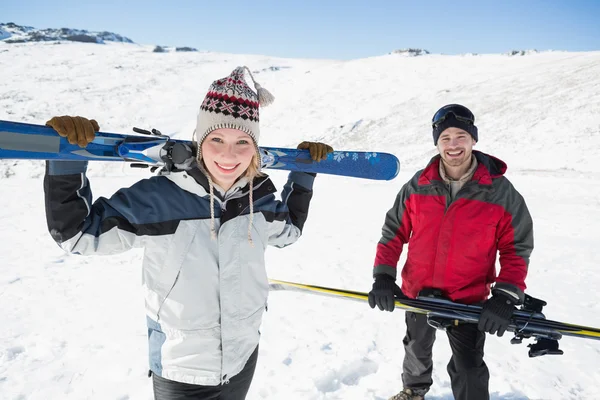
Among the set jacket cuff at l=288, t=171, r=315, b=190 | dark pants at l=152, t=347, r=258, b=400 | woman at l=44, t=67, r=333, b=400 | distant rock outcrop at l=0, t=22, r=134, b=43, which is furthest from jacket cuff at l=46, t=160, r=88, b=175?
distant rock outcrop at l=0, t=22, r=134, b=43

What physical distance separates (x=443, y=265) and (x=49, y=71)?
37924 mm

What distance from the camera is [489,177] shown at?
Result: 2463 mm

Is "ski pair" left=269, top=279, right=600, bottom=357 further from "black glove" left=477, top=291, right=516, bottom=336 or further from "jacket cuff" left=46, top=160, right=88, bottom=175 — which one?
"jacket cuff" left=46, top=160, right=88, bottom=175

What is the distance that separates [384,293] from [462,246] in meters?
0.63

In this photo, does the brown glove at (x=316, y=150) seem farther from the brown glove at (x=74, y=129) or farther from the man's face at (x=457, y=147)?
the brown glove at (x=74, y=129)

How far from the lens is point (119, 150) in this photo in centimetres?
210

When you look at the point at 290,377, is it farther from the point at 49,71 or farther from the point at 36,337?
the point at 49,71

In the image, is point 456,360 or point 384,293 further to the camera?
point 384,293

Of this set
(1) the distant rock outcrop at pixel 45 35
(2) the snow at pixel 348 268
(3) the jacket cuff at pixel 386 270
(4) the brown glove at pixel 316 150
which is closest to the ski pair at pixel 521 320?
(3) the jacket cuff at pixel 386 270

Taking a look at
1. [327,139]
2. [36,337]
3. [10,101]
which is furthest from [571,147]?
[10,101]

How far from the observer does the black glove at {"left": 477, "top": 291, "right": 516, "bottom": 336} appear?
2.29m

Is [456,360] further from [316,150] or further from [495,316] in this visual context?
[316,150]

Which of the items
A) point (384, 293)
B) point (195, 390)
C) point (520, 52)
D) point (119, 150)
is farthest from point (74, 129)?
point (520, 52)

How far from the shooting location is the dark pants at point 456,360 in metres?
2.32
